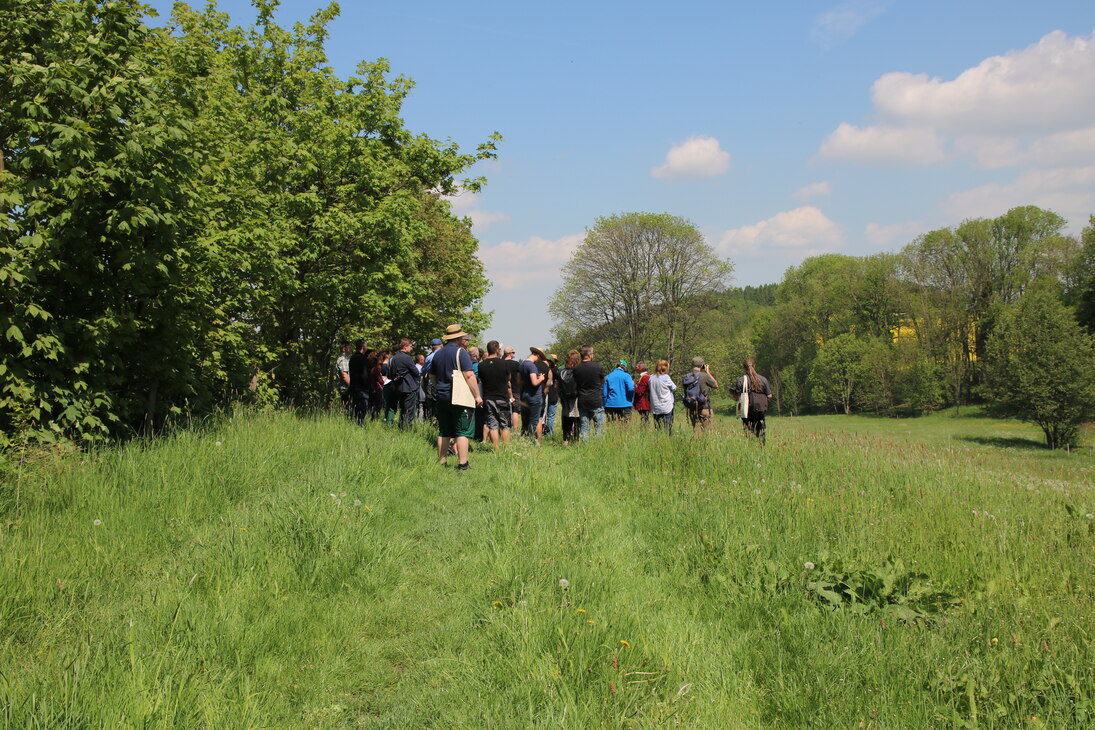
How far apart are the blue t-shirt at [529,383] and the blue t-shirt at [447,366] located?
2.97 meters

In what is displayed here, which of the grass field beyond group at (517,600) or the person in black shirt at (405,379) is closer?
the grass field beyond group at (517,600)

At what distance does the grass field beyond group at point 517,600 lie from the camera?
3094 mm

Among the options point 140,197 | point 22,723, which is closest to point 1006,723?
point 22,723

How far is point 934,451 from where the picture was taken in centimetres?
1017

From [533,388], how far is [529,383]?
0.17m

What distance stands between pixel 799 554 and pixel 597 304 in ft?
161

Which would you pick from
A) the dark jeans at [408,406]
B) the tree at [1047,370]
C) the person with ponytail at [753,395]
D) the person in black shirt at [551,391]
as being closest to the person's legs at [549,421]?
the person in black shirt at [551,391]

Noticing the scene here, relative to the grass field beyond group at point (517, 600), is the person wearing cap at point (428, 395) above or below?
above

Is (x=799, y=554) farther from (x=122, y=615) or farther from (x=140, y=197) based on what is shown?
(x=140, y=197)

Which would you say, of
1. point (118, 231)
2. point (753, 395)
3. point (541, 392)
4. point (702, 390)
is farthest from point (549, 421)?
point (118, 231)

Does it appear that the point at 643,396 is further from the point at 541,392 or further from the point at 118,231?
the point at 118,231

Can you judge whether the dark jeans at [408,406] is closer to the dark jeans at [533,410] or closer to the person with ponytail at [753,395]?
the dark jeans at [533,410]

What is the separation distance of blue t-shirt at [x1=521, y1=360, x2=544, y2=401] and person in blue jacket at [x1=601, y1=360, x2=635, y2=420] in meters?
1.65

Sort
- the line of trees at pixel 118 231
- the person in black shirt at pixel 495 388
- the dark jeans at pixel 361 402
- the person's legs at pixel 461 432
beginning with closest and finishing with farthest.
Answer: the line of trees at pixel 118 231 → the person's legs at pixel 461 432 → the person in black shirt at pixel 495 388 → the dark jeans at pixel 361 402
